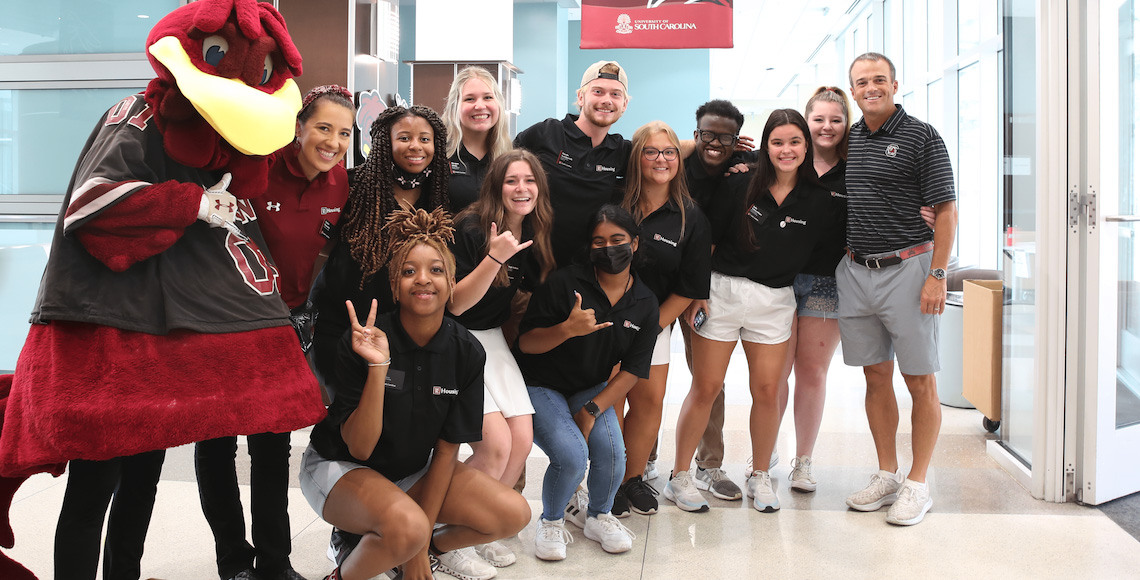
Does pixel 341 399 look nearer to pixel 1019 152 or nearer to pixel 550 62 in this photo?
pixel 1019 152

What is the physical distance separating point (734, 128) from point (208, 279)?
6.63 ft

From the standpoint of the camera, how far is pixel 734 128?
314cm

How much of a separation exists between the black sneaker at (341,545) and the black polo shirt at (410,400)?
26cm

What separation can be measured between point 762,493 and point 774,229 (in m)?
1.00

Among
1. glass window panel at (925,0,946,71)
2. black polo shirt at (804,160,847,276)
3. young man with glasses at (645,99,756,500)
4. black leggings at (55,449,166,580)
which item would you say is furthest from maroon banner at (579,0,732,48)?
glass window panel at (925,0,946,71)

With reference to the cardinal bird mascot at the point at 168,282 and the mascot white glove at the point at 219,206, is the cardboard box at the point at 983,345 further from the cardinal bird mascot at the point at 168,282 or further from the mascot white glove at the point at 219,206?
the mascot white glove at the point at 219,206

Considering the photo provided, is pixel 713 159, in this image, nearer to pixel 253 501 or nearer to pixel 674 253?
pixel 674 253

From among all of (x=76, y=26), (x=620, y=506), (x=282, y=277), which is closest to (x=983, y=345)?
(x=620, y=506)

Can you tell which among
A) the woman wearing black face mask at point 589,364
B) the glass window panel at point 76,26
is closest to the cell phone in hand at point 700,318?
the woman wearing black face mask at point 589,364

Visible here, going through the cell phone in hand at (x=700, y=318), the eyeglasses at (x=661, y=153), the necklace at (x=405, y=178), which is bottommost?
the cell phone in hand at (x=700, y=318)

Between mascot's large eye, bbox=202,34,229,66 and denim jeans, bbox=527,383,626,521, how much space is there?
55.9 inches

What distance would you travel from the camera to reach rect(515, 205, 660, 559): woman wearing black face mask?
265 centimetres

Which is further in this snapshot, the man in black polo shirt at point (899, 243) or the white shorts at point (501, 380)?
the man in black polo shirt at point (899, 243)

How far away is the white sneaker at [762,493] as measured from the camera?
3088mm
